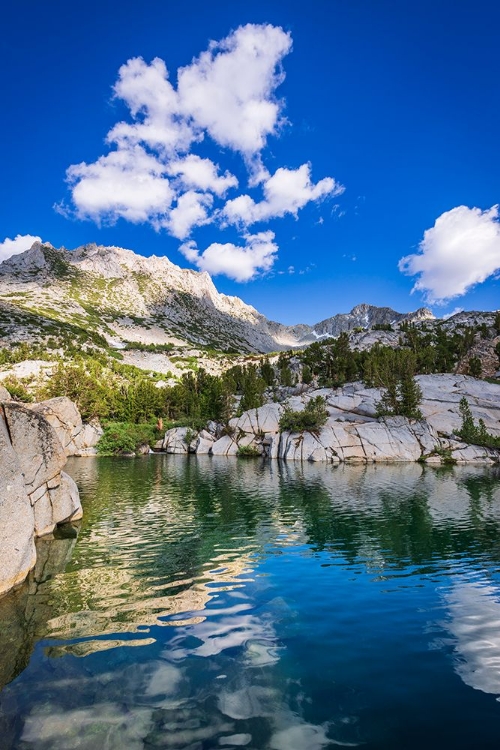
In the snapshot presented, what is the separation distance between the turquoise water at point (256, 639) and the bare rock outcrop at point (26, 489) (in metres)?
1.19

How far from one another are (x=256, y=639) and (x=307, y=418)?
224 ft

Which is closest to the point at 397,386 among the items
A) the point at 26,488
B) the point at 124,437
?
the point at 124,437

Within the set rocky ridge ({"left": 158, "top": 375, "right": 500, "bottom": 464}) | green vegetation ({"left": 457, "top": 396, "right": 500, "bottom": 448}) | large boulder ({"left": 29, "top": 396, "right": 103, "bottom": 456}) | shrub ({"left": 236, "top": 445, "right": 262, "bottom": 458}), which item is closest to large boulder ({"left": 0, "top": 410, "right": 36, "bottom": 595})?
large boulder ({"left": 29, "top": 396, "right": 103, "bottom": 456})

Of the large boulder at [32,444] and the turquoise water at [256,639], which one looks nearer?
the turquoise water at [256,639]

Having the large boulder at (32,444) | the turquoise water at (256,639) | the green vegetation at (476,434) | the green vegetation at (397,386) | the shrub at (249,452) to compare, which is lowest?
the shrub at (249,452)

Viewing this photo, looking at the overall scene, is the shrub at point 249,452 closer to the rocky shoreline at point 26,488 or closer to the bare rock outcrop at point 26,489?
the bare rock outcrop at point 26,489

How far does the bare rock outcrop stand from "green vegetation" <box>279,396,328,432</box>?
187 feet

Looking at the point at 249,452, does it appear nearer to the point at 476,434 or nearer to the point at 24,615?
the point at 476,434

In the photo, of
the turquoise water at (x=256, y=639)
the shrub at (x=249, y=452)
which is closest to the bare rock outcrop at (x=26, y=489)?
the turquoise water at (x=256, y=639)

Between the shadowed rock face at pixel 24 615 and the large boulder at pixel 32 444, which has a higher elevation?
the large boulder at pixel 32 444

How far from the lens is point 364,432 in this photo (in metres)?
75.2

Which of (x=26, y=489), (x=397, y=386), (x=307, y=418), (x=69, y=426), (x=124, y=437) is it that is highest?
(x=397, y=386)

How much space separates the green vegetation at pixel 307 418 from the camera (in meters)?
77.5

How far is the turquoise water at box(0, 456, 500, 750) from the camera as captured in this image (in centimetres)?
737
